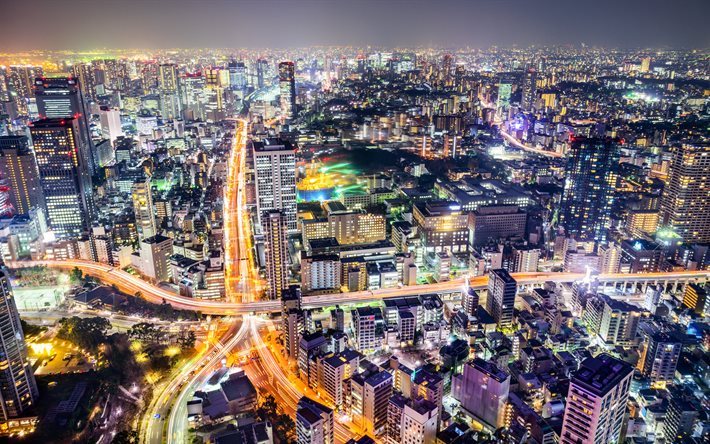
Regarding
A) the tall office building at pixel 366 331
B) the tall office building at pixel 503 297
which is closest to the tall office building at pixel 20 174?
the tall office building at pixel 366 331

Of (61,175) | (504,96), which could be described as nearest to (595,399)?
(61,175)

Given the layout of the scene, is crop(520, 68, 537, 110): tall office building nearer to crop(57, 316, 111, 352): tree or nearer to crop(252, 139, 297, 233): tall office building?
crop(252, 139, 297, 233): tall office building

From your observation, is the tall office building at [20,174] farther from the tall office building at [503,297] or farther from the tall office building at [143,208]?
the tall office building at [503,297]

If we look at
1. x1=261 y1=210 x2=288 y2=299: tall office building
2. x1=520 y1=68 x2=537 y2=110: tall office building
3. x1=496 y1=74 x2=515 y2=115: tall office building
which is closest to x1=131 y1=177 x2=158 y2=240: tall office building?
x1=261 y1=210 x2=288 y2=299: tall office building

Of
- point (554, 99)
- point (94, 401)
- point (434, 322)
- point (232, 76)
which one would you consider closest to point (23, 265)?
point (94, 401)

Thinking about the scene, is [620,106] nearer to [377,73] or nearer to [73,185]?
[377,73]
